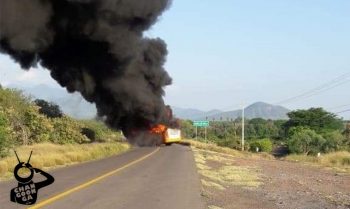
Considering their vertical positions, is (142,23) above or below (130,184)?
above

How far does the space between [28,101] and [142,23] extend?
20.3m

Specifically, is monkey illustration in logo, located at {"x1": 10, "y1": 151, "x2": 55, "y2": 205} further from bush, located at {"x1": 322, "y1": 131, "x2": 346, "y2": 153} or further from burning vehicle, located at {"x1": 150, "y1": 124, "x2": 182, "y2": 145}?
bush, located at {"x1": 322, "y1": 131, "x2": 346, "y2": 153}

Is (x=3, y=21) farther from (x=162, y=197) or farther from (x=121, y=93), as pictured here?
(x=121, y=93)

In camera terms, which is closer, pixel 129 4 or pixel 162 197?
pixel 162 197

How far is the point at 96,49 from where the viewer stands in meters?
33.6

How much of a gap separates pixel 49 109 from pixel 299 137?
5272cm

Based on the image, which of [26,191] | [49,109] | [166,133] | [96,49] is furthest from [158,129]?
[26,191]

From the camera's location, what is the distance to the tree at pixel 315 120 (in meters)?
125

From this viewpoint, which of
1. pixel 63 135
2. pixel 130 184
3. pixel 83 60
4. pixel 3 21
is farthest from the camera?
pixel 63 135

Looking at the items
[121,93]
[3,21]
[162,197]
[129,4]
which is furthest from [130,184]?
[121,93]

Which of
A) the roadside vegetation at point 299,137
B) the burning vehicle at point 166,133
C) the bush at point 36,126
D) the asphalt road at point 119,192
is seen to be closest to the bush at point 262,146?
the roadside vegetation at point 299,137

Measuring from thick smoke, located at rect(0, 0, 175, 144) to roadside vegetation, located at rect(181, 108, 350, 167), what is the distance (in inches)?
841

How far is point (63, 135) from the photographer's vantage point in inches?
1918

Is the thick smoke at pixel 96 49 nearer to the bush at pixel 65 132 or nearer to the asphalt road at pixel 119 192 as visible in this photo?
the bush at pixel 65 132
